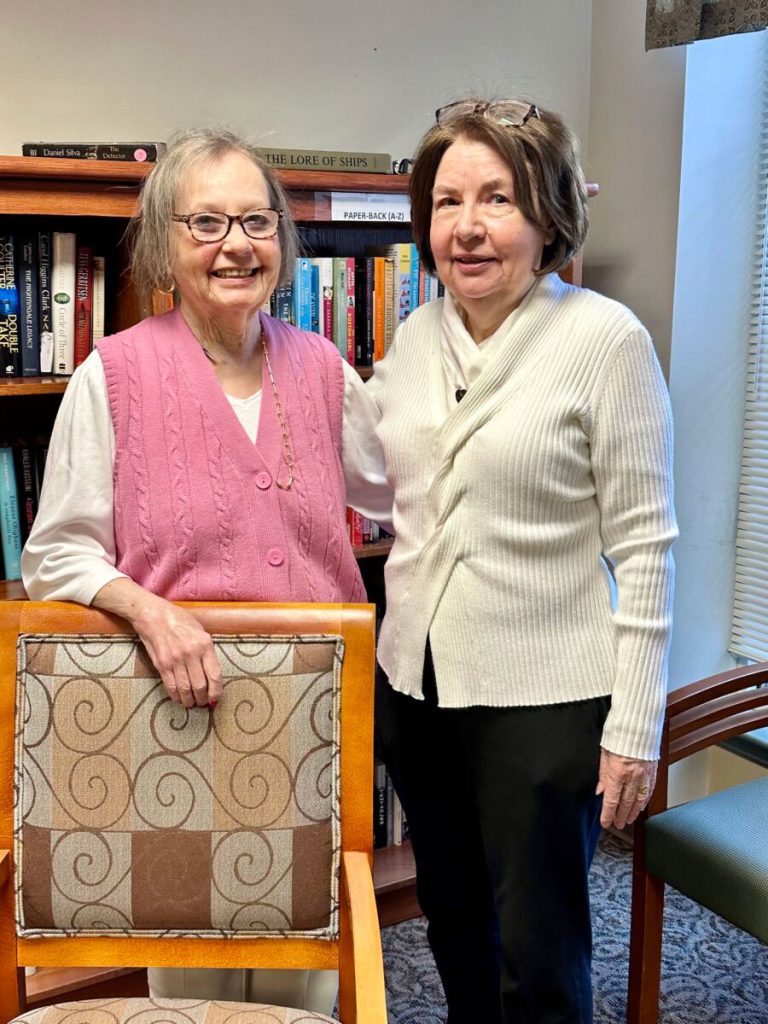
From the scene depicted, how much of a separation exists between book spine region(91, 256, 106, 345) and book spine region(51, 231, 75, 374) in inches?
1.6

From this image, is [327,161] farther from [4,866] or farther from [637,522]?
[4,866]

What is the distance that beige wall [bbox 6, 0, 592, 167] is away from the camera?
2.08m

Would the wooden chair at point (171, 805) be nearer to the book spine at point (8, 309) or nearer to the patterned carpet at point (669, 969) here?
the book spine at point (8, 309)

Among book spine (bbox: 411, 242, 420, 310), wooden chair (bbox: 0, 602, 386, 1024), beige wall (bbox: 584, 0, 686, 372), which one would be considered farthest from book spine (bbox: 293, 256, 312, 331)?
wooden chair (bbox: 0, 602, 386, 1024)

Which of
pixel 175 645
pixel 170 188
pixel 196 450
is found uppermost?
pixel 170 188

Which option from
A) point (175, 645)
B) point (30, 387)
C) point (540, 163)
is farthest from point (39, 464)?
point (540, 163)

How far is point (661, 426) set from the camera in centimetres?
137

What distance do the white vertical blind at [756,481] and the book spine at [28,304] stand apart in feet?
5.30

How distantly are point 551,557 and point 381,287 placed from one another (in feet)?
3.23

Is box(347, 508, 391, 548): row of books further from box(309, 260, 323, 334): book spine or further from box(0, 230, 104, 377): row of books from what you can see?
box(0, 230, 104, 377): row of books

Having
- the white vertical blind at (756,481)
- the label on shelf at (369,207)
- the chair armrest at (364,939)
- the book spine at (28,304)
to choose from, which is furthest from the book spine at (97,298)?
the white vertical blind at (756,481)

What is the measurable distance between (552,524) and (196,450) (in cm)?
49

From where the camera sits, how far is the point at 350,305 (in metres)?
2.20

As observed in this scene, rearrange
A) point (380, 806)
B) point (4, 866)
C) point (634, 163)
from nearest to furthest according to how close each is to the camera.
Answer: point (4, 866) < point (380, 806) < point (634, 163)
